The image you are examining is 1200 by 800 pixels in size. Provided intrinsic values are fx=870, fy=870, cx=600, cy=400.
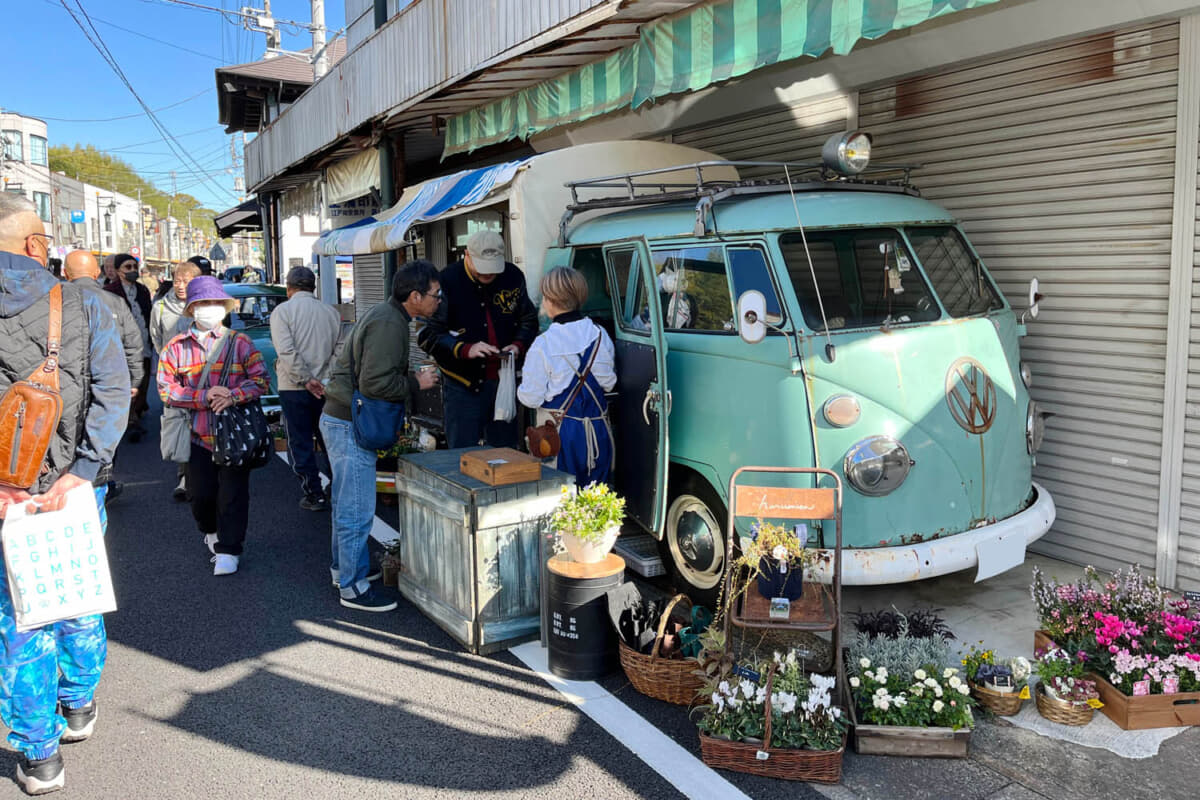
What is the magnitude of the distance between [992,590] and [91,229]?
91.8 m

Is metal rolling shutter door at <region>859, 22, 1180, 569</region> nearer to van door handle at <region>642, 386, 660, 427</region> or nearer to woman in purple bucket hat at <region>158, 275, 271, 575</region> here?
van door handle at <region>642, 386, 660, 427</region>

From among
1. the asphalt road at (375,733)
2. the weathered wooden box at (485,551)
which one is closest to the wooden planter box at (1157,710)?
the asphalt road at (375,733)

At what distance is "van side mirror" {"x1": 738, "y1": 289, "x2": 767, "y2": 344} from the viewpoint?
4.16 metres

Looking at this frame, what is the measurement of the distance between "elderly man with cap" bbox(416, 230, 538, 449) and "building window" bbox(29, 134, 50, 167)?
8171 centimetres

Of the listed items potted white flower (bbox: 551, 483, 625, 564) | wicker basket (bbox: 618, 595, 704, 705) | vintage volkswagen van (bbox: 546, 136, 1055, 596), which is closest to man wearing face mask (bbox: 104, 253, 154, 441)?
vintage volkswagen van (bbox: 546, 136, 1055, 596)

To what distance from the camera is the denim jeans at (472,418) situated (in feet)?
20.2

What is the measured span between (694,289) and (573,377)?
86 centimetres

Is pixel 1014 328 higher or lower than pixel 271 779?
higher

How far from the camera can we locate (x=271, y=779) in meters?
3.45

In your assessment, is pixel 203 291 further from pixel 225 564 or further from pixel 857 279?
pixel 857 279

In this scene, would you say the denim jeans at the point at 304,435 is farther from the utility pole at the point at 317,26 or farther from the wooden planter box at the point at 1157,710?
the utility pole at the point at 317,26

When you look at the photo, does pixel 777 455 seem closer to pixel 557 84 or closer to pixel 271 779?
pixel 271 779

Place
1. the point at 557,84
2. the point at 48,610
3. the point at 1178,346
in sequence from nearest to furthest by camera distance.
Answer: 1. the point at 48,610
2. the point at 1178,346
3. the point at 557,84

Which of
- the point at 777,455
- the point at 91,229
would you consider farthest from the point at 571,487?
the point at 91,229
